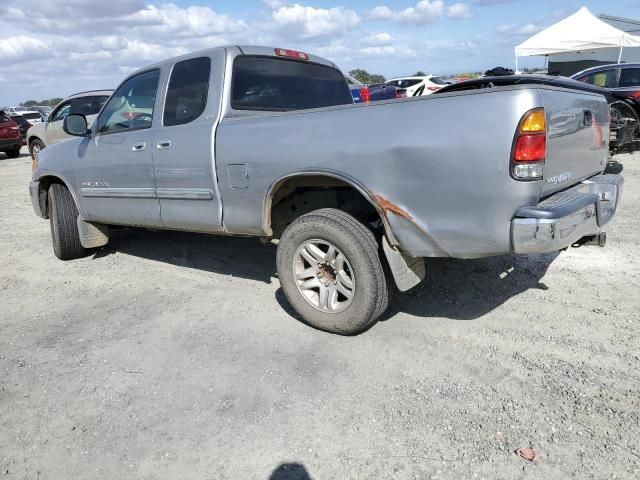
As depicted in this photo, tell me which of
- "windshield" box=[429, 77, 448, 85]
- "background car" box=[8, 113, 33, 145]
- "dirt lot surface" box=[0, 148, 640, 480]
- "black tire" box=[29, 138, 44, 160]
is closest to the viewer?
"dirt lot surface" box=[0, 148, 640, 480]

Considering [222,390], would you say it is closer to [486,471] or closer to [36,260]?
[486,471]

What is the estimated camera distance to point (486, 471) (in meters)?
→ 2.31

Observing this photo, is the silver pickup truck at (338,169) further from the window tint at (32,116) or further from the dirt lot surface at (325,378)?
the window tint at (32,116)

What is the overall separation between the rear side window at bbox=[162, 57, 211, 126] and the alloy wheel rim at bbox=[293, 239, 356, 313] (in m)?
1.42

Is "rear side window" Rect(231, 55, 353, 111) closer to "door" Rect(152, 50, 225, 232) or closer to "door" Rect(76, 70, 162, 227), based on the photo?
"door" Rect(152, 50, 225, 232)

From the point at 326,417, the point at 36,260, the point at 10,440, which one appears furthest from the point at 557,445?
the point at 36,260

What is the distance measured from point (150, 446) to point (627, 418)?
2287 mm

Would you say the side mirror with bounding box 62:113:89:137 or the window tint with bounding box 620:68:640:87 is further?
the window tint with bounding box 620:68:640:87

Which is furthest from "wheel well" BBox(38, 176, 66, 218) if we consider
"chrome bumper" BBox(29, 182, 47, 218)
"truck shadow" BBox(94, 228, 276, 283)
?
"truck shadow" BBox(94, 228, 276, 283)

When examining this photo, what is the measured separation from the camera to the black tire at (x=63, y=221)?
554 centimetres

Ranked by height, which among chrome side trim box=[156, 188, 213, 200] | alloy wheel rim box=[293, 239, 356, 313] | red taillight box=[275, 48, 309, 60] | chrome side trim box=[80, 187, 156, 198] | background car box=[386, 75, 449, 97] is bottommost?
alloy wheel rim box=[293, 239, 356, 313]

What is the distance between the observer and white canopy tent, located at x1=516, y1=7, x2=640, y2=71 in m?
20.5

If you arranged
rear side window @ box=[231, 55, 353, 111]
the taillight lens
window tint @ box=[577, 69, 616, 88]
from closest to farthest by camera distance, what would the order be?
the taillight lens → rear side window @ box=[231, 55, 353, 111] → window tint @ box=[577, 69, 616, 88]

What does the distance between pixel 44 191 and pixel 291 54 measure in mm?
3256
